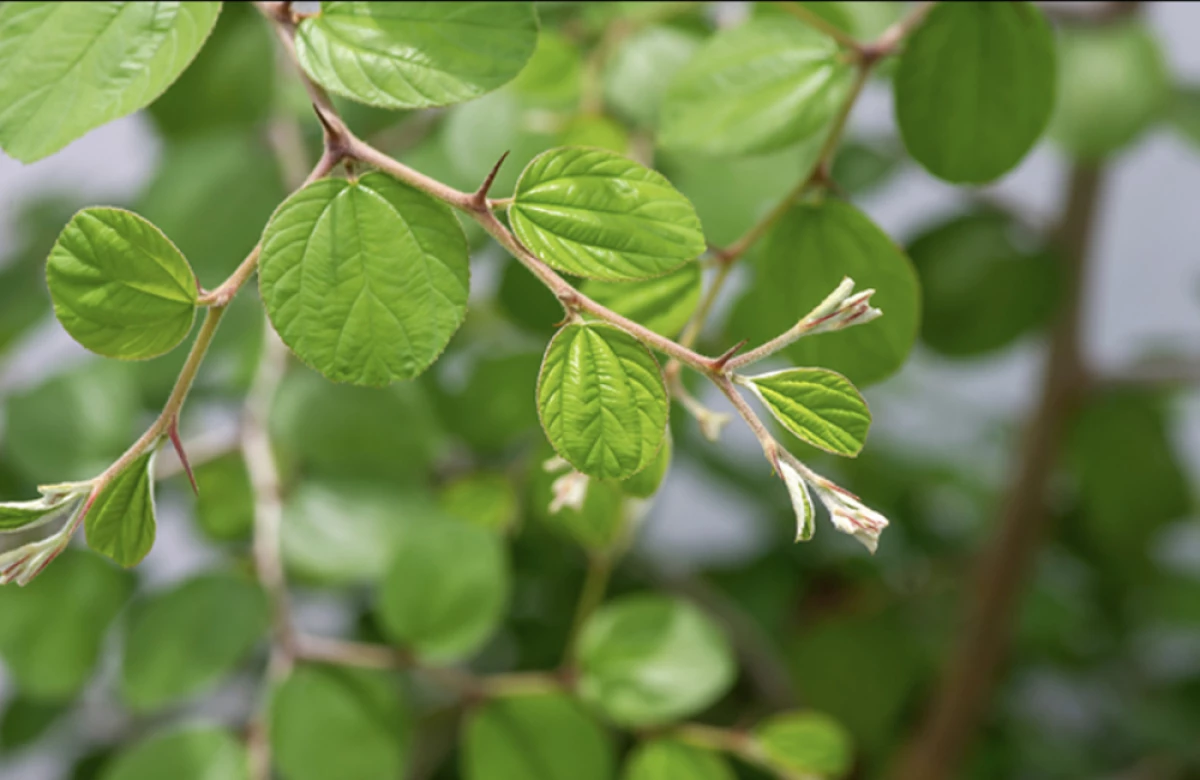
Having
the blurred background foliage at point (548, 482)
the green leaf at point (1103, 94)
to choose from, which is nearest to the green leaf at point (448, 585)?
the blurred background foliage at point (548, 482)

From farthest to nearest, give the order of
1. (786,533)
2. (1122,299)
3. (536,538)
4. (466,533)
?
(1122,299) < (786,533) < (536,538) < (466,533)

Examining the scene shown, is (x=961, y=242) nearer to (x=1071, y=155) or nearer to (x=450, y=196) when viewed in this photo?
(x=1071, y=155)

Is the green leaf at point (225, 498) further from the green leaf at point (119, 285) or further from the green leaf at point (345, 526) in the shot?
the green leaf at point (119, 285)

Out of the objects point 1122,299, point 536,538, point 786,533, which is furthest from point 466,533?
point 1122,299

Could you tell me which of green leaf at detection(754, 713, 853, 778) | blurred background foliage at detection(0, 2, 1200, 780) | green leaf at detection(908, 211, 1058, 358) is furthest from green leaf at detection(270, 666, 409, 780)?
green leaf at detection(908, 211, 1058, 358)

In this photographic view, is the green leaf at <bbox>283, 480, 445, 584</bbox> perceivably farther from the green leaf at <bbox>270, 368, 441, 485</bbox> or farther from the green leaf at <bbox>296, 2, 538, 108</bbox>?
the green leaf at <bbox>296, 2, 538, 108</bbox>
